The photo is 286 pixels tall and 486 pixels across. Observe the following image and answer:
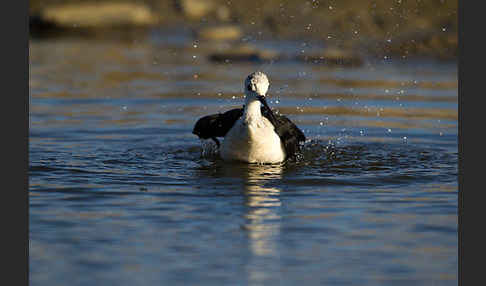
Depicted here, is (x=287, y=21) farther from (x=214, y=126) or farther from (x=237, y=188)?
(x=237, y=188)

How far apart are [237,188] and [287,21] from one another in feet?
51.0

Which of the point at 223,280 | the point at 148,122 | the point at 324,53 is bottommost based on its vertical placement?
the point at 223,280

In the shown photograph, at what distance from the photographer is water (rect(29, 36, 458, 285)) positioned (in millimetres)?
7066

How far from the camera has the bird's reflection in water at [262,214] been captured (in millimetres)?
7271

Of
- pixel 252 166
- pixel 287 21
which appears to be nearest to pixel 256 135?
pixel 252 166

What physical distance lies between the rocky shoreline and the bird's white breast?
8975mm

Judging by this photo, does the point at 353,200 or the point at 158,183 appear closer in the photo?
the point at 353,200

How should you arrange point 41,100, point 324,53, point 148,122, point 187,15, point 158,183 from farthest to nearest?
point 187,15, point 324,53, point 41,100, point 148,122, point 158,183

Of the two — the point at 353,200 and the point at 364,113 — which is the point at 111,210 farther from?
the point at 364,113

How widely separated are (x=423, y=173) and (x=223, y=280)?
13.9ft

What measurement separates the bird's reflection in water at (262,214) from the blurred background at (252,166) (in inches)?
1.0

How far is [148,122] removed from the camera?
13.9 metres

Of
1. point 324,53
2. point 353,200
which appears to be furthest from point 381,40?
point 353,200

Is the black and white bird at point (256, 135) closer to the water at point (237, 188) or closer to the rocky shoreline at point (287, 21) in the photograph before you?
the water at point (237, 188)
